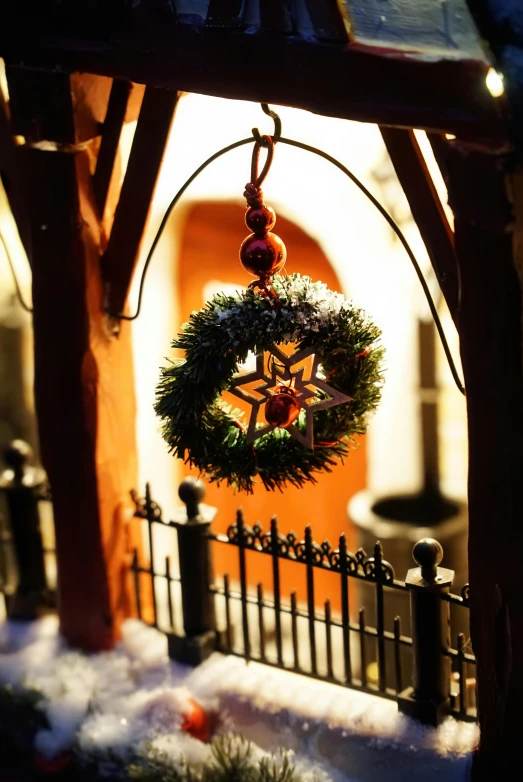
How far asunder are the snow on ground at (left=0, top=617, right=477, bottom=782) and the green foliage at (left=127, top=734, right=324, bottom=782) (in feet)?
0.20

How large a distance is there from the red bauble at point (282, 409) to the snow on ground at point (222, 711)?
1.03 meters

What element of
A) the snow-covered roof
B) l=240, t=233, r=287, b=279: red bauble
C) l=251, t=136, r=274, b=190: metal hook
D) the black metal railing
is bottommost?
the black metal railing

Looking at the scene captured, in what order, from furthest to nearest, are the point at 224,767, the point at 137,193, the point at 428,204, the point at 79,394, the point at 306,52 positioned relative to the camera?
the point at 79,394 → the point at 137,193 → the point at 224,767 → the point at 428,204 → the point at 306,52

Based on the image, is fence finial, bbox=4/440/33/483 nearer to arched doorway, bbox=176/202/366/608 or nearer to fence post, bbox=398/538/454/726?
arched doorway, bbox=176/202/366/608

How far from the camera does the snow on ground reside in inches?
123

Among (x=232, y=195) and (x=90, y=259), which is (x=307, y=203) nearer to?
(x=232, y=195)

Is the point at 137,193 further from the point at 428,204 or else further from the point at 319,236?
the point at 319,236

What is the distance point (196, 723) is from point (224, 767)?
269 mm

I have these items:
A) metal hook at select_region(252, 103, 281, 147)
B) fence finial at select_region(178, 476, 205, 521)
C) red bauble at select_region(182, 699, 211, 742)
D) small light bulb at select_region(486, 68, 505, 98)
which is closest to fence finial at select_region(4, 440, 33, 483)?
fence finial at select_region(178, 476, 205, 521)

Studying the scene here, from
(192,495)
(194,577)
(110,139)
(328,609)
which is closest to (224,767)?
(328,609)

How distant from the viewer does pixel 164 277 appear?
488cm

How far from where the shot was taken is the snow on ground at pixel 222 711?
3.13 metres

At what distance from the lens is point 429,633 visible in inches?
124

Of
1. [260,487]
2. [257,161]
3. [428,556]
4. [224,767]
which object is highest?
[257,161]
